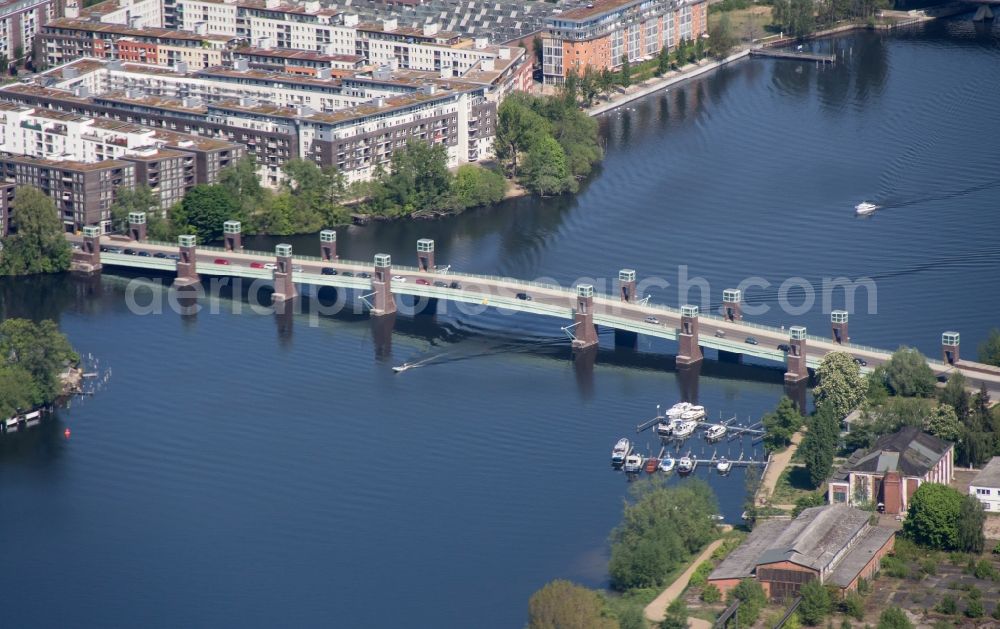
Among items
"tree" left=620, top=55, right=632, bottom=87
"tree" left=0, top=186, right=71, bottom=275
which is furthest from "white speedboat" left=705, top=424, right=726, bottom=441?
"tree" left=620, top=55, right=632, bottom=87

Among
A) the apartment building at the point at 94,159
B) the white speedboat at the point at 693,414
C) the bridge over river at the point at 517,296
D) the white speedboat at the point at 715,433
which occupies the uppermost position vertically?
the apartment building at the point at 94,159

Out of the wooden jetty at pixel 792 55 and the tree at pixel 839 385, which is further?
the wooden jetty at pixel 792 55

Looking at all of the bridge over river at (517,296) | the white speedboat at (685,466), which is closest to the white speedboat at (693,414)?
the white speedboat at (685,466)

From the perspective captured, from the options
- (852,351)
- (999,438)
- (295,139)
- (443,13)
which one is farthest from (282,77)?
(999,438)

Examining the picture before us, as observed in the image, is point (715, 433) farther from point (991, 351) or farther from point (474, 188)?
point (474, 188)

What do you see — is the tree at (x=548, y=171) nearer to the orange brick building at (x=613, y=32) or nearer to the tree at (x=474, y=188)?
the tree at (x=474, y=188)

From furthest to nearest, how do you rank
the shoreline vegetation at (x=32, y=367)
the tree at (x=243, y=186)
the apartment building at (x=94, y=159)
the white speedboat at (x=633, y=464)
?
the tree at (x=243, y=186) → the apartment building at (x=94, y=159) → the shoreline vegetation at (x=32, y=367) → the white speedboat at (x=633, y=464)

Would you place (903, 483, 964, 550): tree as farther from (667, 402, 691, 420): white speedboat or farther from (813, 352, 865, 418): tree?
(667, 402, 691, 420): white speedboat

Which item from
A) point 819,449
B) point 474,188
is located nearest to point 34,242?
point 474,188

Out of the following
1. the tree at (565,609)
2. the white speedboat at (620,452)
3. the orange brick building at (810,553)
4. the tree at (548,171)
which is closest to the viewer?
the tree at (565,609)
